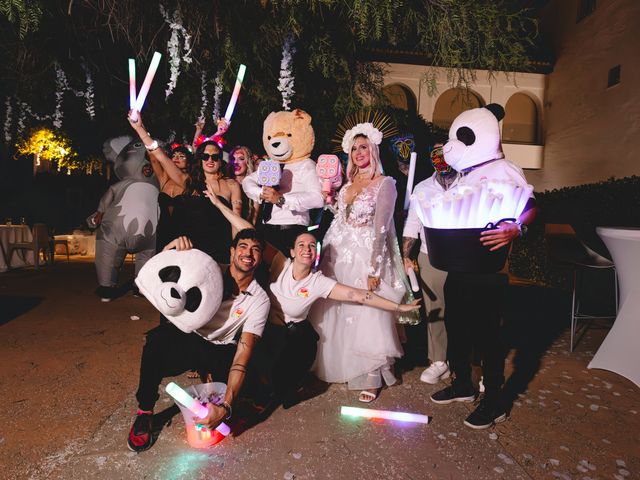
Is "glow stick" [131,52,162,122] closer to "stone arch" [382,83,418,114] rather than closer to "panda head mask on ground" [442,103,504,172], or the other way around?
"panda head mask on ground" [442,103,504,172]

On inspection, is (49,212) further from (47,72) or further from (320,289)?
(320,289)

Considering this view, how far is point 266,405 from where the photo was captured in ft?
8.43

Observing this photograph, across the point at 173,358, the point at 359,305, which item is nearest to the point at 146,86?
the point at 173,358

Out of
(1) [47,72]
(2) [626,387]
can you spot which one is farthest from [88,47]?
(2) [626,387]

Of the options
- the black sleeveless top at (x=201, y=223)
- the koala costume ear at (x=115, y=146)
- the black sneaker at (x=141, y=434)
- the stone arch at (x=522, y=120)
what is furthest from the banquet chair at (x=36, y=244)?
the stone arch at (x=522, y=120)

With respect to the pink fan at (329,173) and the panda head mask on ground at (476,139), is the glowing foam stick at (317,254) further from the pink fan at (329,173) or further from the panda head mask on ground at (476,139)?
the panda head mask on ground at (476,139)

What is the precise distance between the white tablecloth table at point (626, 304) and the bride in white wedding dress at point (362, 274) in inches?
65.7

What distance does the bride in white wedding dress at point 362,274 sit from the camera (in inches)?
111

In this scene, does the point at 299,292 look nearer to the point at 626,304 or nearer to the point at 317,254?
the point at 317,254

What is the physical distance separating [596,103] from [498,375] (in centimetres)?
1341

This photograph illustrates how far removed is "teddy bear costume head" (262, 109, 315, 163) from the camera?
336 centimetres

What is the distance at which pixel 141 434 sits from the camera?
2135 mm

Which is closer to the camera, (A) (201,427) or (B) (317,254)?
(A) (201,427)

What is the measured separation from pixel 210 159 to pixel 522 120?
54.2 ft
